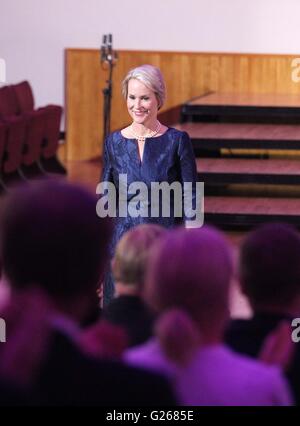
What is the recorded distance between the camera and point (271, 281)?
229 cm

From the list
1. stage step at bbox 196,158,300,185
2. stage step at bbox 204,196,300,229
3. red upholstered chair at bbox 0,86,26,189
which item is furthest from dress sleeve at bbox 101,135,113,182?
red upholstered chair at bbox 0,86,26,189

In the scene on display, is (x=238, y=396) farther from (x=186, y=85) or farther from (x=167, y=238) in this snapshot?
(x=186, y=85)

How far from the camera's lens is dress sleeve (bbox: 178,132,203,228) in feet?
16.2

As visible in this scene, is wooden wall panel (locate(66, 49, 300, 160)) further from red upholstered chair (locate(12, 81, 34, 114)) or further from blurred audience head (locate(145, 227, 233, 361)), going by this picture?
blurred audience head (locate(145, 227, 233, 361))

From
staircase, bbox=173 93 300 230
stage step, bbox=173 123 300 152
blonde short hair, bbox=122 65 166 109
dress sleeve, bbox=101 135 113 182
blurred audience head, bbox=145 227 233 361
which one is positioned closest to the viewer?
blurred audience head, bbox=145 227 233 361

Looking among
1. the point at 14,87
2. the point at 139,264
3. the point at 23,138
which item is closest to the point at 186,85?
the point at 14,87

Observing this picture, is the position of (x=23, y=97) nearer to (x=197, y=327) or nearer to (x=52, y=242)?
(x=197, y=327)

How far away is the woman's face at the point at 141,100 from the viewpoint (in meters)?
4.94

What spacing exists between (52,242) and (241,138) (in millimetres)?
9159

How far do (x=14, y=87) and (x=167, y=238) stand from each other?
33.5ft

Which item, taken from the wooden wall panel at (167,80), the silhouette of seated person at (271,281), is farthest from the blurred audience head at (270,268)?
the wooden wall panel at (167,80)

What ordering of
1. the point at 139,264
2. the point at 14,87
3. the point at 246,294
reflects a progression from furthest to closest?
the point at 14,87, the point at 139,264, the point at 246,294

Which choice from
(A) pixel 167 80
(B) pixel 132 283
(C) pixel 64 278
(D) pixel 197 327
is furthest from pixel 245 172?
(C) pixel 64 278
